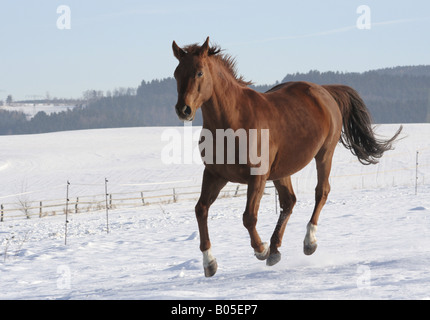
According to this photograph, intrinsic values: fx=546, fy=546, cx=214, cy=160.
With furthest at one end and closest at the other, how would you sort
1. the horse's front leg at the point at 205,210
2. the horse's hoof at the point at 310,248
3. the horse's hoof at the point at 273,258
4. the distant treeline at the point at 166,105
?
the distant treeline at the point at 166,105 < the horse's hoof at the point at 310,248 < the horse's hoof at the point at 273,258 < the horse's front leg at the point at 205,210

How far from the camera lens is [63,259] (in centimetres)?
915

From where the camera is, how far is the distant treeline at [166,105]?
368ft

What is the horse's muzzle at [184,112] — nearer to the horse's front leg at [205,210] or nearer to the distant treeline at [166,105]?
the horse's front leg at [205,210]

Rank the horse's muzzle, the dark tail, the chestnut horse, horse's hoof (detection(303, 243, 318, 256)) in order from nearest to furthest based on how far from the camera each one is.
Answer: the horse's muzzle → the chestnut horse → horse's hoof (detection(303, 243, 318, 256)) → the dark tail

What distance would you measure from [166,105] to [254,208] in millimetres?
144050

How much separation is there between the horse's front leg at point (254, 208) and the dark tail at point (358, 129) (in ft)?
7.22

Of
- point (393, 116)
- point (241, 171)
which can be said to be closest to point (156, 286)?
point (241, 171)

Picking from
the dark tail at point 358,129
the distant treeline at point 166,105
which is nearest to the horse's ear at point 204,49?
the dark tail at point 358,129

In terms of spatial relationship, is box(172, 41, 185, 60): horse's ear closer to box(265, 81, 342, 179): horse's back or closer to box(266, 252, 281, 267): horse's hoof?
box(265, 81, 342, 179): horse's back

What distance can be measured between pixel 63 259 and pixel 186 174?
23567mm

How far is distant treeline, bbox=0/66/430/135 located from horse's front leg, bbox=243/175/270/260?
9463 centimetres

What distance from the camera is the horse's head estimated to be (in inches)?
154

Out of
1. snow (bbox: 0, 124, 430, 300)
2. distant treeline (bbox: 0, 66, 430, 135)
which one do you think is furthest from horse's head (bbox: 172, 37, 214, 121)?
distant treeline (bbox: 0, 66, 430, 135)

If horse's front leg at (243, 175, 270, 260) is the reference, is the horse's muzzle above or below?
above
